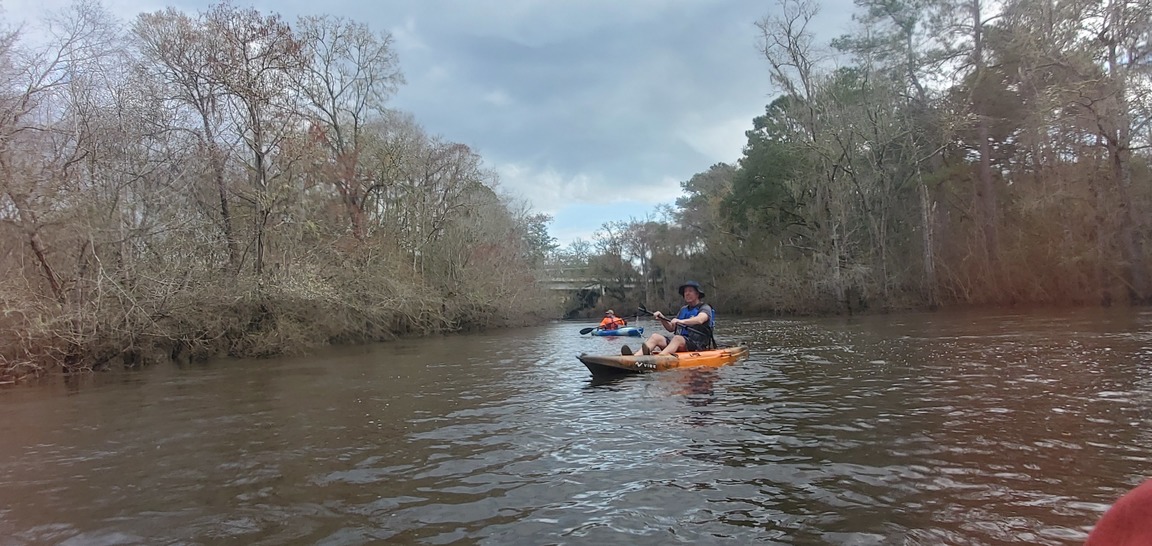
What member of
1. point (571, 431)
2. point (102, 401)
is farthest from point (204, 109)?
point (571, 431)

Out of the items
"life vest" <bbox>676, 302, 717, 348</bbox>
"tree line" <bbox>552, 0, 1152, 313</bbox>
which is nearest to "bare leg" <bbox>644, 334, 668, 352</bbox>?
"life vest" <bbox>676, 302, 717, 348</bbox>

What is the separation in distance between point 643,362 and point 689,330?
1601mm

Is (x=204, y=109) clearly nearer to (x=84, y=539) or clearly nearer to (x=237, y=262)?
(x=237, y=262)

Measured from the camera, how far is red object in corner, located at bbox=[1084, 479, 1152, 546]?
4.86ft

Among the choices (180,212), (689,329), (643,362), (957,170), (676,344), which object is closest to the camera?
(643,362)

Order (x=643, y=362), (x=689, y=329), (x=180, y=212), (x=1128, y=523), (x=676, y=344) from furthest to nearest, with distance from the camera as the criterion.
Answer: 1. (x=180, y=212)
2. (x=689, y=329)
3. (x=676, y=344)
4. (x=643, y=362)
5. (x=1128, y=523)

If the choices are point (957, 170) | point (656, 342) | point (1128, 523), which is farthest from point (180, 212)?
point (957, 170)

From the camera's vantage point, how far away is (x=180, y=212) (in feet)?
54.8

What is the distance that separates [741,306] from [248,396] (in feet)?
113

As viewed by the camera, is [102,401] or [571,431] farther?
[102,401]

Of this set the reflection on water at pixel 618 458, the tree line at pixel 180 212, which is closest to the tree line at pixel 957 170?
the reflection on water at pixel 618 458

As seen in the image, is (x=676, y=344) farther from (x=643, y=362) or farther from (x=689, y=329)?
(x=643, y=362)

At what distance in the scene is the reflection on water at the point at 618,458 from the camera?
3.83 metres

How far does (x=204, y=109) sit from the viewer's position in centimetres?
1834
